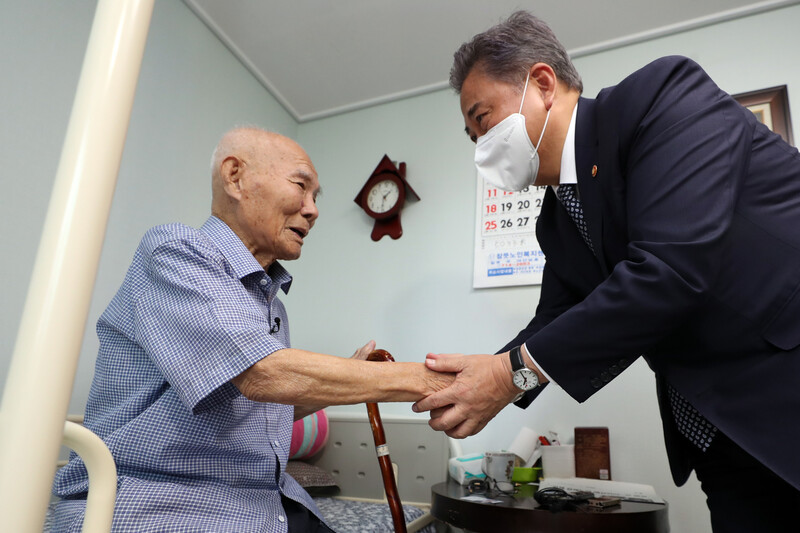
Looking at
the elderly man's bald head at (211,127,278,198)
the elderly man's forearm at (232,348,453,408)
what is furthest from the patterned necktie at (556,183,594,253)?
the elderly man's bald head at (211,127,278,198)

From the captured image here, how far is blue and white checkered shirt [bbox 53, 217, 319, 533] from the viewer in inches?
36.8

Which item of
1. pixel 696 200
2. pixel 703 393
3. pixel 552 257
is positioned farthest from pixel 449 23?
pixel 703 393

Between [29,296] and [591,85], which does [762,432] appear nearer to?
[29,296]

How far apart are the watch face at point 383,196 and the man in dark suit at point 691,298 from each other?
1.68 m

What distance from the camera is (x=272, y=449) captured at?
1224mm

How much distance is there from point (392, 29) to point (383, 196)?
32.3 inches

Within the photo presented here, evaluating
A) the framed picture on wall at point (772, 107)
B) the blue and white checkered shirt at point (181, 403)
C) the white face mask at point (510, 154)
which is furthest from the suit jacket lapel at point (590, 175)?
the framed picture on wall at point (772, 107)

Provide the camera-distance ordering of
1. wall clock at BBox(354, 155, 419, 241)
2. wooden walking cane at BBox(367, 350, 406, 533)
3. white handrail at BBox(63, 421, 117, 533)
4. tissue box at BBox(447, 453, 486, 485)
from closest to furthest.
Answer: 1. white handrail at BBox(63, 421, 117, 533)
2. wooden walking cane at BBox(367, 350, 406, 533)
3. tissue box at BBox(447, 453, 486, 485)
4. wall clock at BBox(354, 155, 419, 241)

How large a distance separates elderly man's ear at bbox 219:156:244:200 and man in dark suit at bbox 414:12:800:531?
0.68 metres

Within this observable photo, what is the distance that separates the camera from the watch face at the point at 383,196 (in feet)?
9.45

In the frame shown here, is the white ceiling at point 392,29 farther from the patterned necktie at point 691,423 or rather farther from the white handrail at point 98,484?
the white handrail at point 98,484

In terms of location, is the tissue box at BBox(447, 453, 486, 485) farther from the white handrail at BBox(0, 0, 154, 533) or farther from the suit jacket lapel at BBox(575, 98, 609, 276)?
the white handrail at BBox(0, 0, 154, 533)

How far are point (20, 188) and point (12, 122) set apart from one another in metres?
0.21

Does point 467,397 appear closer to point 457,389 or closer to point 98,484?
point 457,389
